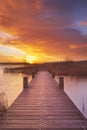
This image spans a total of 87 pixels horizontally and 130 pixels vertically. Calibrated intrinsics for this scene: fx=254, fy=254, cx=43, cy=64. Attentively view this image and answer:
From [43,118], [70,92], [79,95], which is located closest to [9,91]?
[70,92]

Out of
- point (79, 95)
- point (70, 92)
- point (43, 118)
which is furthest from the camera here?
point (70, 92)

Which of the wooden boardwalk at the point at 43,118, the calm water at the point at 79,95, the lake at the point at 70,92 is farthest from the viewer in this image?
the lake at the point at 70,92

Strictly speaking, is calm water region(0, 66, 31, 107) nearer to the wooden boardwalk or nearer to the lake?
the lake

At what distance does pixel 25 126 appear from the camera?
6176mm

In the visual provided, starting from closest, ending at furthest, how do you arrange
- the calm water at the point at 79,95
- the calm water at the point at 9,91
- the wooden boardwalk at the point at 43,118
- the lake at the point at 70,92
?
the wooden boardwalk at the point at 43,118 < the calm water at the point at 79,95 < the lake at the point at 70,92 < the calm water at the point at 9,91

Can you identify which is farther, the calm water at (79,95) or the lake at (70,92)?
the lake at (70,92)

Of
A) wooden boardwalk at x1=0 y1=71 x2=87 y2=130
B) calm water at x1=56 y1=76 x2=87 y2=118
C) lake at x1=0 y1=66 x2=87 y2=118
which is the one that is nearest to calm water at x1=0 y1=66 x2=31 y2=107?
lake at x1=0 y1=66 x2=87 y2=118

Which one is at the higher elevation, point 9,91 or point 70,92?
point 9,91

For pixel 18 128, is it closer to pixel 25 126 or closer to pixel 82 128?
pixel 25 126

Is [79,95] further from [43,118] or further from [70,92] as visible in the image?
[43,118]

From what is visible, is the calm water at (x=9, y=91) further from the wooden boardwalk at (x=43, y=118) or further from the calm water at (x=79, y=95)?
the calm water at (x=79, y=95)

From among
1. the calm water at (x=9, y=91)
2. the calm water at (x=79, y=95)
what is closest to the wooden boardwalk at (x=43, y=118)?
the calm water at (x=9, y=91)

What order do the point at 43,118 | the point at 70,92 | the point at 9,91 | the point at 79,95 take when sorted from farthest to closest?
1. the point at 70,92
2. the point at 9,91
3. the point at 79,95
4. the point at 43,118

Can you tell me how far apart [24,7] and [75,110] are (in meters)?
10.2
